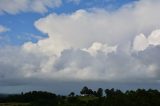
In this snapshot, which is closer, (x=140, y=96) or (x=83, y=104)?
(x=140, y=96)

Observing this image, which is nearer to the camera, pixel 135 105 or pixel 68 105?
pixel 135 105

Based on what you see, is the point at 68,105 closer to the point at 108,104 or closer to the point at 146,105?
the point at 108,104

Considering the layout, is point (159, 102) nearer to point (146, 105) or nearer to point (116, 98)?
point (146, 105)

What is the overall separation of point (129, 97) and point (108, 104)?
10.2 metres

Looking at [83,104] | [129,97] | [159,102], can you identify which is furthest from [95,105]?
[159,102]

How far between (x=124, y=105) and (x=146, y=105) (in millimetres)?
9511

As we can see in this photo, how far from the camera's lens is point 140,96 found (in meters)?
176

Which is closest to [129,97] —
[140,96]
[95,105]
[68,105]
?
[140,96]

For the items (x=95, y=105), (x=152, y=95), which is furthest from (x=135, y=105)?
(x=95, y=105)

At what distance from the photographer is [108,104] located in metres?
174

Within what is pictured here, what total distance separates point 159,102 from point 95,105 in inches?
1321

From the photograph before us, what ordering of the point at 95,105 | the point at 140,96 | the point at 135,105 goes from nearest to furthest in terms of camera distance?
the point at 135,105
the point at 140,96
the point at 95,105

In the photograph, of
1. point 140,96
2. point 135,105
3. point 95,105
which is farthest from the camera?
point 95,105

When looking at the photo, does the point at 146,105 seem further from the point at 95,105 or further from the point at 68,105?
the point at 68,105
